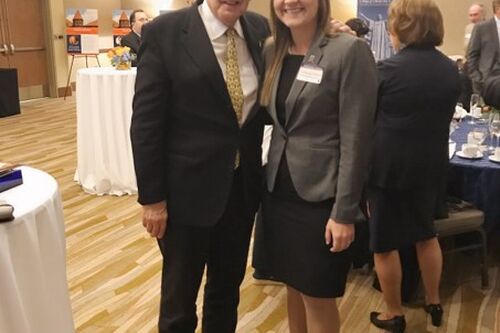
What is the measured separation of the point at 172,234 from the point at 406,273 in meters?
1.47

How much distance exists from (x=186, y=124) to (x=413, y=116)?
1.03 meters

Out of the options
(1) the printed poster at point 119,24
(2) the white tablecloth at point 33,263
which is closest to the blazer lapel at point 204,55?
(2) the white tablecloth at point 33,263

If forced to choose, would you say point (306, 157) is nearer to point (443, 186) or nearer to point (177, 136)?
point (177, 136)

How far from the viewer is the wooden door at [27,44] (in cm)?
921

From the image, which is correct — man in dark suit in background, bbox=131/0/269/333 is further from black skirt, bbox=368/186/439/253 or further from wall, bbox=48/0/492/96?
wall, bbox=48/0/492/96

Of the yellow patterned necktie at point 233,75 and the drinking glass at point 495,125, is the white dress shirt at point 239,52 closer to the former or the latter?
the yellow patterned necktie at point 233,75

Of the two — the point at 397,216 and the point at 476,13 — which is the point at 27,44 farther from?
the point at 397,216

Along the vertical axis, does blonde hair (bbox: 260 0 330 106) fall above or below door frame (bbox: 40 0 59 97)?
above

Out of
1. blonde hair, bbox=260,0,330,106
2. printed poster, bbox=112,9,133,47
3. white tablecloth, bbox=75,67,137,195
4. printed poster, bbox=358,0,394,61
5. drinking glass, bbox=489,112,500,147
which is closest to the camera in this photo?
blonde hair, bbox=260,0,330,106

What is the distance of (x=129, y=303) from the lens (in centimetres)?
267

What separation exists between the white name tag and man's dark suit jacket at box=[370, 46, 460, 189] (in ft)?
2.42

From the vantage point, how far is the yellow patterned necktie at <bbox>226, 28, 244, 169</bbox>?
1571 mm

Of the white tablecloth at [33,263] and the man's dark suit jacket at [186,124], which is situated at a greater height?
the man's dark suit jacket at [186,124]

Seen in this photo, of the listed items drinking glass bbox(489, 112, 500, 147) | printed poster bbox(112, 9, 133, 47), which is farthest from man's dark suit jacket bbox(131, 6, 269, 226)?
printed poster bbox(112, 9, 133, 47)
